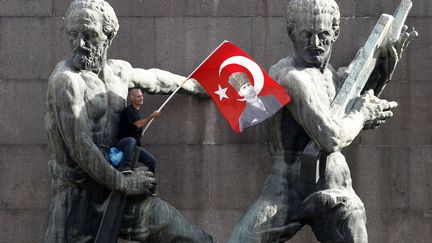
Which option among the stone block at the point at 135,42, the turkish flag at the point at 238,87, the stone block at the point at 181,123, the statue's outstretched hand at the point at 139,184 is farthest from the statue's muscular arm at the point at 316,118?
the stone block at the point at 135,42

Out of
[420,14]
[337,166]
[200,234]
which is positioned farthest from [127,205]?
[420,14]

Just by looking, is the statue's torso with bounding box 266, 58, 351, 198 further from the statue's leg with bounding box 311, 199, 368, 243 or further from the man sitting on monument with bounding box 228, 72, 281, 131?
the statue's leg with bounding box 311, 199, 368, 243

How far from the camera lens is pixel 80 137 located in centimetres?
1852

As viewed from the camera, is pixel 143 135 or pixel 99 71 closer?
pixel 99 71

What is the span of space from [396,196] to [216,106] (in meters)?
2.20

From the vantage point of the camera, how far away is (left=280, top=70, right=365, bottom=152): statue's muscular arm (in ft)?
60.0

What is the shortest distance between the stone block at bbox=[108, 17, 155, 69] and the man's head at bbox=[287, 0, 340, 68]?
202cm

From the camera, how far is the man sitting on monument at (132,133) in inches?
731

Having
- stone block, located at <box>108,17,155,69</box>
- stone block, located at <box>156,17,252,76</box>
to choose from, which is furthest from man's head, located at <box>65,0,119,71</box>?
stone block, located at <box>156,17,252,76</box>

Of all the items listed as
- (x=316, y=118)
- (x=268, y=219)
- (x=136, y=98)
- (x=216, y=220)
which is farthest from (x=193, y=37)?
(x=268, y=219)

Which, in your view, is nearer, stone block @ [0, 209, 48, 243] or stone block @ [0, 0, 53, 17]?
stone block @ [0, 209, 48, 243]

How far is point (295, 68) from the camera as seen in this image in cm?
1864

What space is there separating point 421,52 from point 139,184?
3.76 m

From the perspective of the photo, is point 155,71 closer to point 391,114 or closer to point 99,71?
point 99,71
